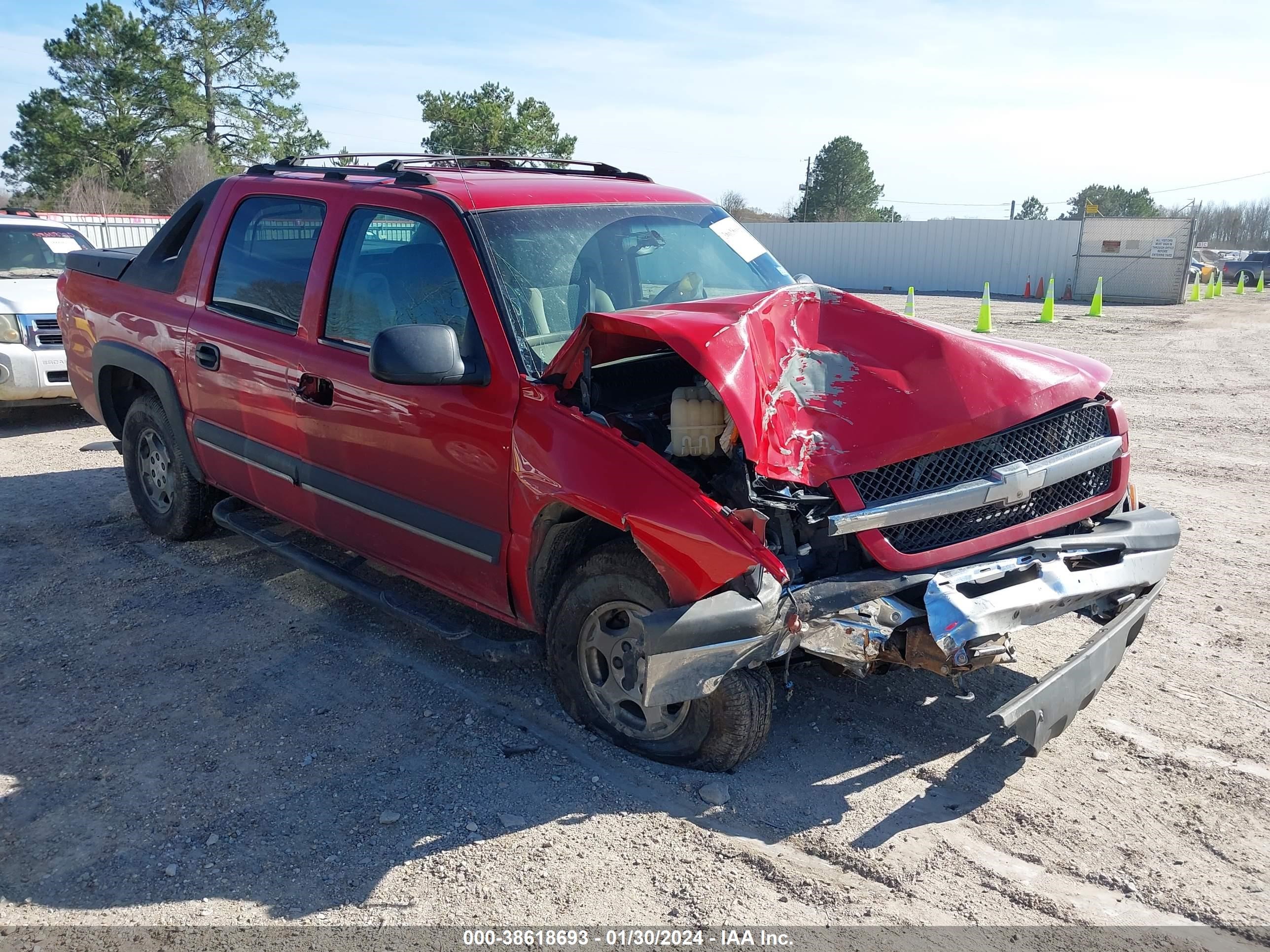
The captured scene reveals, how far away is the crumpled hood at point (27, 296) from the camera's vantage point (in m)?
8.73

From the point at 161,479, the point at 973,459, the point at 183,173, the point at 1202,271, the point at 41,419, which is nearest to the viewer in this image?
the point at 973,459

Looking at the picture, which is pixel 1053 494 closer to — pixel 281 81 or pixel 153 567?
pixel 153 567

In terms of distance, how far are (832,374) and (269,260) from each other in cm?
287

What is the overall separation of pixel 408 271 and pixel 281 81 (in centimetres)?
4313

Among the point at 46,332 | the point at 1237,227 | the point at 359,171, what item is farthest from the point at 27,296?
the point at 1237,227

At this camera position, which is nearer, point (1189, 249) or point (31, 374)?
point (31, 374)

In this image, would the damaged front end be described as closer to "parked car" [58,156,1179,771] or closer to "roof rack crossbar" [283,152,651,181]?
"parked car" [58,156,1179,771]

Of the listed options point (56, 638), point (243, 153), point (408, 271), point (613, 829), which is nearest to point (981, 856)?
point (613, 829)

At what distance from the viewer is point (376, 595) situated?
414 cm

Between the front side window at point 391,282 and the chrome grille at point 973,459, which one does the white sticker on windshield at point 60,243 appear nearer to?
the front side window at point 391,282

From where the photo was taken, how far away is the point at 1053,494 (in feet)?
11.6

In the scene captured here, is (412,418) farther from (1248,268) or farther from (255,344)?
(1248,268)

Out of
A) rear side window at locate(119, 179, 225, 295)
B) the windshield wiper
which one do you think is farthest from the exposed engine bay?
the windshield wiper

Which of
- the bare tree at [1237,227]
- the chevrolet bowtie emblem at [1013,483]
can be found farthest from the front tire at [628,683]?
the bare tree at [1237,227]
